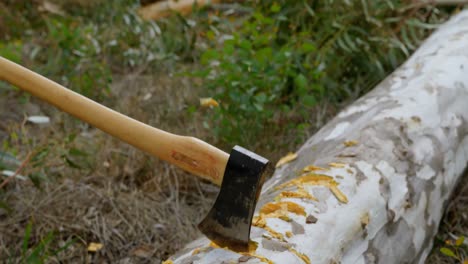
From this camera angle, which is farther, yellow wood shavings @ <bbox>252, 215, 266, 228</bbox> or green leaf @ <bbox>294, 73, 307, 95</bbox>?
green leaf @ <bbox>294, 73, 307, 95</bbox>

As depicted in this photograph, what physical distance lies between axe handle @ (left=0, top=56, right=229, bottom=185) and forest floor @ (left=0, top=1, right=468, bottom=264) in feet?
2.06

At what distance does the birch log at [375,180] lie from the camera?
63.8 inches

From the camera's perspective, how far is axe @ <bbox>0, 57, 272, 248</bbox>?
146 cm

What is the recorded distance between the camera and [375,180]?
1.90m

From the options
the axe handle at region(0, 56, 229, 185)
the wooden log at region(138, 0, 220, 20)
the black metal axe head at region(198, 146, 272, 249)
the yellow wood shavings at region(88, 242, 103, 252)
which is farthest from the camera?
the wooden log at region(138, 0, 220, 20)

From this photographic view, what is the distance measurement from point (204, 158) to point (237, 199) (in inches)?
6.7

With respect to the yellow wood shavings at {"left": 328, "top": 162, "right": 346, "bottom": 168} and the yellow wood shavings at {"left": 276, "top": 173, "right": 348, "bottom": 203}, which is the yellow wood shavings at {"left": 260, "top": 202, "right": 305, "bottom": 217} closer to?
the yellow wood shavings at {"left": 276, "top": 173, "right": 348, "bottom": 203}

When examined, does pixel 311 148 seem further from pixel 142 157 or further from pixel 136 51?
pixel 136 51

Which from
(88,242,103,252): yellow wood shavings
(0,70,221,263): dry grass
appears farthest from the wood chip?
(88,242,103,252): yellow wood shavings

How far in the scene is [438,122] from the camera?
7.52ft

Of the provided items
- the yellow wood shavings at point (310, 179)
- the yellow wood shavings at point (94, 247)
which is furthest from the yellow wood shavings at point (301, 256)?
the yellow wood shavings at point (94, 247)

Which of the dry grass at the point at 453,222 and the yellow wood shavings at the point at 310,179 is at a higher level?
the yellow wood shavings at the point at 310,179

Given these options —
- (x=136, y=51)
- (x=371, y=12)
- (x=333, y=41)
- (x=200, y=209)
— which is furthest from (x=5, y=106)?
(x=371, y=12)

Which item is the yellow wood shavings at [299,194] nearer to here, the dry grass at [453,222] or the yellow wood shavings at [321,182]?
the yellow wood shavings at [321,182]
